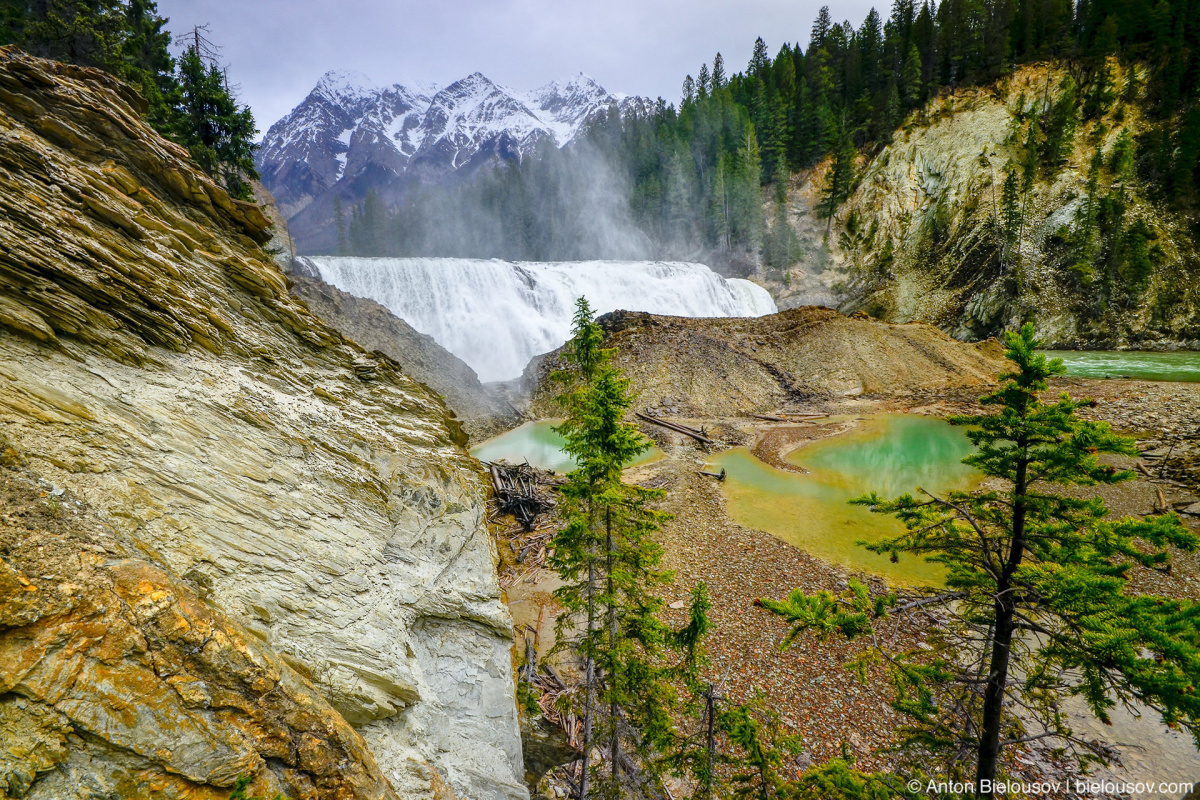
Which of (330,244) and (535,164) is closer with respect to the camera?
(535,164)

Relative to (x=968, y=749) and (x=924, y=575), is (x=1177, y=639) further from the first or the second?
(x=924, y=575)

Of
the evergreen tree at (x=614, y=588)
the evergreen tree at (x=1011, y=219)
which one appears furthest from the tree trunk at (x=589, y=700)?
the evergreen tree at (x=1011, y=219)

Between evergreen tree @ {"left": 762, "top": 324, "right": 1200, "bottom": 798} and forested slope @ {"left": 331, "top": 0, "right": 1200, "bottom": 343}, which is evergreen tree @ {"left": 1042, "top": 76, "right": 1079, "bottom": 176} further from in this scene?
evergreen tree @ {"left": 762, "top": 324, "right": 1200, "bottom": 798}

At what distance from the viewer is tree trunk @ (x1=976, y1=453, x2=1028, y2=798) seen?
396 centimetres

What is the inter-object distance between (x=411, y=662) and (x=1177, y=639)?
623cm

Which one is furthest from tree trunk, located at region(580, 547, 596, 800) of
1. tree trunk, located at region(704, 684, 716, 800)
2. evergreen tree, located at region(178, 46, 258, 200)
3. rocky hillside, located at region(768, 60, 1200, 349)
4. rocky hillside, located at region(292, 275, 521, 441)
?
rocky hillside, located at region(768, 60, 1200, 349)

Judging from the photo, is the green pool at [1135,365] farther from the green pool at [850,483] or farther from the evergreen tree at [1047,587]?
the evergreen tree at [1047,587]

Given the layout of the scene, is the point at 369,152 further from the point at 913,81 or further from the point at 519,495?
the point at 519,495

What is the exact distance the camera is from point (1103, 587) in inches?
126

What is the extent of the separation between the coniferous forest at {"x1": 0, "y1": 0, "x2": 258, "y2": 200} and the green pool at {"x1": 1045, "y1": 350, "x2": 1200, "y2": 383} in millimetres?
40980

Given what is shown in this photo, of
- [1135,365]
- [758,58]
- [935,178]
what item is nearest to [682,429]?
[1135,365]

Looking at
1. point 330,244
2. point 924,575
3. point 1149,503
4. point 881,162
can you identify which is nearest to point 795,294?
point 881,162

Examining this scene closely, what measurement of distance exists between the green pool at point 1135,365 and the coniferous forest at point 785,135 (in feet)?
42.4

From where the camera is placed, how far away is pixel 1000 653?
13.2 feet
